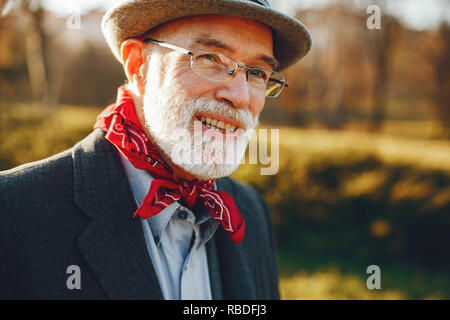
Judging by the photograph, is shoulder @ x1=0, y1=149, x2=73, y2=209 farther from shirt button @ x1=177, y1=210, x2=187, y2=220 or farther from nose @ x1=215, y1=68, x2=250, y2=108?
nose @ x1=215, y1=68, x2=250, y2=108

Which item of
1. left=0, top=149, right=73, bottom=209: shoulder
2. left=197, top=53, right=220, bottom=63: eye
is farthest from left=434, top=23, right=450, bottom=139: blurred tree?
left=0, top=149, right=73, bottom=209: shoulder

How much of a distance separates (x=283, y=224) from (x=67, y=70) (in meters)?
9.34

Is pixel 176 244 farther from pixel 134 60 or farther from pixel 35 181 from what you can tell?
pixel 134 60

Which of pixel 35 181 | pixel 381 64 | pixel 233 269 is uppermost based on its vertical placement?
pixel 381 64

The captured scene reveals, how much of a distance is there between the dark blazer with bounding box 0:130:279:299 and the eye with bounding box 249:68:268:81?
0.86 m

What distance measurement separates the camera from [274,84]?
213cm

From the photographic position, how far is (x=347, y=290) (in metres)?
4.67

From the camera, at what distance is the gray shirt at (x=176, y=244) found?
1.70m

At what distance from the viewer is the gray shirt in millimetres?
1701

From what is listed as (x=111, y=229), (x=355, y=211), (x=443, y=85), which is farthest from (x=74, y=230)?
(x=443, y=85)

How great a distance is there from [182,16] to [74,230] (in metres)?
1.17

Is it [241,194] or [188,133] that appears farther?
→ [241,194]
